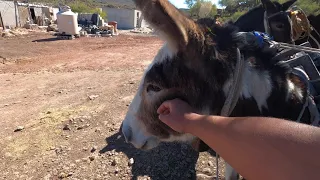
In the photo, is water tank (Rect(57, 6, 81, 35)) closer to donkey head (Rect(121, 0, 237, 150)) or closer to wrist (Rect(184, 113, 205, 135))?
donkey head (Rect(121, 0, 237, 150))

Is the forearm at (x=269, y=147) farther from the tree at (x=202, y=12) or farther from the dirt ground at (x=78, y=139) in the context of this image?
the dirt ground at (x=78, y=139)

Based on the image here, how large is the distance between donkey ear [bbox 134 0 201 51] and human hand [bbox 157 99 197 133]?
39 cm

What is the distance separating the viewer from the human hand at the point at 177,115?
5.12ft

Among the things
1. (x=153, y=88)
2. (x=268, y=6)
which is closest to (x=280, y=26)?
(x=268, y=6)

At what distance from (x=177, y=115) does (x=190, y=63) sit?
1.39 feet

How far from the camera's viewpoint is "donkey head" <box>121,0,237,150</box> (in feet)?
5.66

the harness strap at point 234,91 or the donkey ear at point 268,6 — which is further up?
the donkey ear at point 268,6

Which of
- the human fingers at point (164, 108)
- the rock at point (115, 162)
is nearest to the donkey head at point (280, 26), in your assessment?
the human fingers at point (164, 108)

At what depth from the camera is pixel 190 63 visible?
1.90 m

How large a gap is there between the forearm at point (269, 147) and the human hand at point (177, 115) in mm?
279

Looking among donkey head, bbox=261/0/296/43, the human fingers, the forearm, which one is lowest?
the human fingers

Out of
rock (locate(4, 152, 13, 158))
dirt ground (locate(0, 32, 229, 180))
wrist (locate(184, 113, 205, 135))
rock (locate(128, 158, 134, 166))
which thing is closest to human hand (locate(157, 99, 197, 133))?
wrist (locate(184, 113, 205, 135))

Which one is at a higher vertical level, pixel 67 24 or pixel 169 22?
pixel 169 22

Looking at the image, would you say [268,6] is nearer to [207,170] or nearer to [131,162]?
[207,170]
